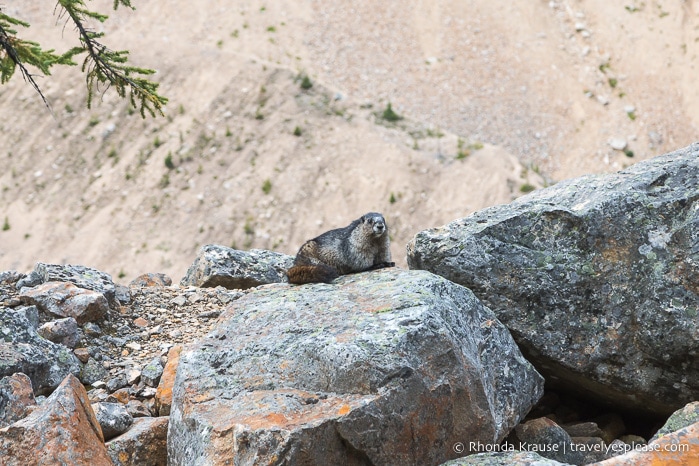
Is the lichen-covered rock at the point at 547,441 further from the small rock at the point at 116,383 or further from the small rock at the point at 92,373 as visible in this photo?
the small rock at the point at 92,373

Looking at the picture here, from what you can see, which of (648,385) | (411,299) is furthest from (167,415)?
(648,385)

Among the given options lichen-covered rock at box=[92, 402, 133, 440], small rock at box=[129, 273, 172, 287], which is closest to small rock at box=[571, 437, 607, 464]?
lichen-covered rock at box=[92, 402, 133, 440]

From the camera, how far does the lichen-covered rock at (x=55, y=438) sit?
7211 mm

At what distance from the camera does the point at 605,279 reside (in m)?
9.77

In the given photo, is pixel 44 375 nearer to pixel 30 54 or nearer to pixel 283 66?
pixel 30 54

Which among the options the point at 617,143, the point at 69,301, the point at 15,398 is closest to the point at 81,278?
the point at 69,301

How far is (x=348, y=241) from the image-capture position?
12164mm

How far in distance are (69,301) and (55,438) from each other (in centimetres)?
397

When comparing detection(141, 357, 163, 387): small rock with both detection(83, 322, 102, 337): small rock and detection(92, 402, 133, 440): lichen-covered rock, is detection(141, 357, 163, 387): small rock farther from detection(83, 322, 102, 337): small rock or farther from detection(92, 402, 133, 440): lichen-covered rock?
detection(83, 322, 102, 337): small rock

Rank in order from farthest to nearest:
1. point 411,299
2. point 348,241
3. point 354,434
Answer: point 348,241
point 411,299
point 354,434

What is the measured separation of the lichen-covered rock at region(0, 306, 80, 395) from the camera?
898 centimetres

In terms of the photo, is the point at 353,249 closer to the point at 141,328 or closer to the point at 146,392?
the point at 141,328

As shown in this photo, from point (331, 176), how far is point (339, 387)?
115 feet

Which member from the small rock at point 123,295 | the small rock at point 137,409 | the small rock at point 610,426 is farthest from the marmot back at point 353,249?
the small rock at point 610,426
